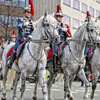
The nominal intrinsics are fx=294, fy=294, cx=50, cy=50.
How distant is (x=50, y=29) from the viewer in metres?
9.09

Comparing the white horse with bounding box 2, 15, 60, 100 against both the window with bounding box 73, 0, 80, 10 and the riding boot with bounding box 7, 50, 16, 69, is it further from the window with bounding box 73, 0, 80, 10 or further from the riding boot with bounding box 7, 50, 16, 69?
the window with bounding box 73, 0, 80, 10

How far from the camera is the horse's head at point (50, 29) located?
29.6 feet

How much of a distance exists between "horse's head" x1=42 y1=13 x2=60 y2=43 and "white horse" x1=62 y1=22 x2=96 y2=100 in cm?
178

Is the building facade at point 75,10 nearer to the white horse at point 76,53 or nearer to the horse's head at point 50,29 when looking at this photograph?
the white horse at point 76,53

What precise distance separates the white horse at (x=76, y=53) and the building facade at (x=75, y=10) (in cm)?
3636

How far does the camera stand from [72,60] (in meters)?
10.6

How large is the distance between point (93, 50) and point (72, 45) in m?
1.45

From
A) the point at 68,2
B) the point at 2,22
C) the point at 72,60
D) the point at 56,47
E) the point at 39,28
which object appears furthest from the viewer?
the point at 68,2

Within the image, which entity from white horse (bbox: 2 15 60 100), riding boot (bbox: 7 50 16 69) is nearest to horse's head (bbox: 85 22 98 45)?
white horse (bbox: 2 15 60 100)

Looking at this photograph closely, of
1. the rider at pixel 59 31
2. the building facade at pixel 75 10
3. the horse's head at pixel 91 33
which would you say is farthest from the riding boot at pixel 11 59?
the building facade at pixel 75 10

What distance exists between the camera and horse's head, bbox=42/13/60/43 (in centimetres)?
901

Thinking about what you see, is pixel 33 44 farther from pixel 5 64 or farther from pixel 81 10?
pixel 81 10

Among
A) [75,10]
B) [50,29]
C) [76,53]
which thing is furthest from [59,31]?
[75,10]

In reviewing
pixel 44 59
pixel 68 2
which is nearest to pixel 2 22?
pixel 68 2
